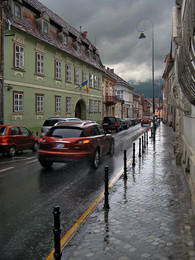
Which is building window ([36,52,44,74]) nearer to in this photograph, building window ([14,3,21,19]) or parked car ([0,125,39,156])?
building window ([14,3,21,19])

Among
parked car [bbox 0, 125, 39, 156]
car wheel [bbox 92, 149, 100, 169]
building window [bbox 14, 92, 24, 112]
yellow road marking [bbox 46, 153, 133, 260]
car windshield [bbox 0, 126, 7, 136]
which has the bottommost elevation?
yellow road marking [bbox 46, 153, 133, 260]

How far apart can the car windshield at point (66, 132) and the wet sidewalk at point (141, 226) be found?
106 inches

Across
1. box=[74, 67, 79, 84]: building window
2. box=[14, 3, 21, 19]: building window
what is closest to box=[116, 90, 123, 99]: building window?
box=[74, 67, 79, 84]: building window

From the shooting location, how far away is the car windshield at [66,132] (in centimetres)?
930

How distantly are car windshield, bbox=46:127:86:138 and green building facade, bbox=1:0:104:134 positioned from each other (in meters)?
10.1

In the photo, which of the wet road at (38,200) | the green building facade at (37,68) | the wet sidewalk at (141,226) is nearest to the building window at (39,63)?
the green building facade at (37,68)

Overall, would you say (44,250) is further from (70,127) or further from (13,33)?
(13,33)

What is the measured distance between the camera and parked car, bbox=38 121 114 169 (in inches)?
353

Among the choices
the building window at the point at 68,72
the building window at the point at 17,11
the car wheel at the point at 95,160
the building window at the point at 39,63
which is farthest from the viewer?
the building window at the point at 68,72

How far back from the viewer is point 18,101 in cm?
2023

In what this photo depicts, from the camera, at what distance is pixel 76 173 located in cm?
908

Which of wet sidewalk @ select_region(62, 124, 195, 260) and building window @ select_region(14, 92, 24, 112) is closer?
wet sidewalk @ select_region(62, 124, 195, 260)

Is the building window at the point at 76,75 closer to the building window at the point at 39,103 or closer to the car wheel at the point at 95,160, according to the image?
the building window at the point at 39,103

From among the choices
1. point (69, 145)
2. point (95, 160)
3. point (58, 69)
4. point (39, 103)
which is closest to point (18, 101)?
point (39, 103)
